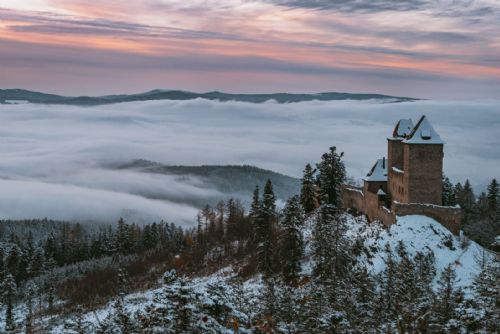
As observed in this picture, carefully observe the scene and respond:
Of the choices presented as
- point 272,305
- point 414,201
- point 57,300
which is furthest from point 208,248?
point 272,305

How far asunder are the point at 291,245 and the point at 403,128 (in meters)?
16.9

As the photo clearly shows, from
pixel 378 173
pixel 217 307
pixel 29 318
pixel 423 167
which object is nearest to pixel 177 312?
pixel 217 307

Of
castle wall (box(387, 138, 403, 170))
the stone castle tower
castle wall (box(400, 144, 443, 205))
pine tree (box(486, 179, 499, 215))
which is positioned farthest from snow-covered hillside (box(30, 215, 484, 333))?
pine tree (box(486, 179, 499, 215))

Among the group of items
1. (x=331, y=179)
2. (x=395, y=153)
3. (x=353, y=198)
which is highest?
(x=395, y=153)

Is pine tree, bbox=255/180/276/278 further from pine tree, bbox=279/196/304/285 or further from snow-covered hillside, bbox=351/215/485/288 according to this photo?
snow-covered hillside, bbox=351/215/485/288

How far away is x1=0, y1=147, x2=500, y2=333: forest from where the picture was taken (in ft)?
62.5

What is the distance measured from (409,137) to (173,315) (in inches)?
1499

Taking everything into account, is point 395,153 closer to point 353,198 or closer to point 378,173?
point 378,173

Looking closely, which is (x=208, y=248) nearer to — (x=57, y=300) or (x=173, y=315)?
(x=57, y=300)

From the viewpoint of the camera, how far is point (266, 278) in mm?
49250

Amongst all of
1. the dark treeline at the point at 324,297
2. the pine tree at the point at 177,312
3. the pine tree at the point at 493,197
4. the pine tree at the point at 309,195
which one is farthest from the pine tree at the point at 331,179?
the pine tree at the point at 177,312

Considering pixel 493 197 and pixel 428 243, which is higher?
pixel 428 243

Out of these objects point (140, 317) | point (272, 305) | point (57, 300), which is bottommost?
point (57, 300)

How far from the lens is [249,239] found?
237ft
